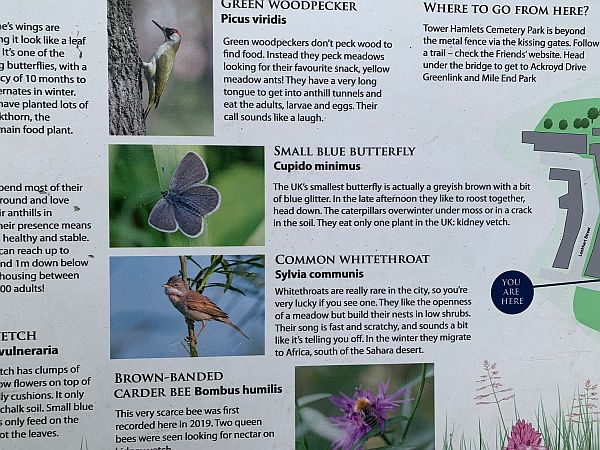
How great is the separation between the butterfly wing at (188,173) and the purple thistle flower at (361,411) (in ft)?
1.59

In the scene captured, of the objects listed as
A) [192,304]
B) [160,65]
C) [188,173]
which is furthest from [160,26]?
[192,304]

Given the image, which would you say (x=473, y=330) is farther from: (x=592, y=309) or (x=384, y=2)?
(x=384, y=2)

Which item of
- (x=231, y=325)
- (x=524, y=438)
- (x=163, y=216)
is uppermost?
(x=163, y=216)

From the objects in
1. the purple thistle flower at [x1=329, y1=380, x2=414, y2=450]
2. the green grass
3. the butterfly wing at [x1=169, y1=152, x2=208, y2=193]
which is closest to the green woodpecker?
the butterfly wing at [x1=169, y1=152, x2=208, y2=193]

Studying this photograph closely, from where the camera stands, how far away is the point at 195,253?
130 centimetres

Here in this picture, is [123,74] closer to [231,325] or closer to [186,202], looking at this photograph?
[186,202]

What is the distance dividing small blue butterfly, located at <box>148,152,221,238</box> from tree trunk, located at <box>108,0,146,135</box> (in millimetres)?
104

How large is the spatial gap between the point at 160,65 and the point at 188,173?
0.20 m

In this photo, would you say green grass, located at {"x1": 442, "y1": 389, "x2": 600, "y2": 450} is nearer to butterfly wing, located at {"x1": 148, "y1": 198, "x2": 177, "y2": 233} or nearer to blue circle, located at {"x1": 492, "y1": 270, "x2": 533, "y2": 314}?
blue circle, located at {"x1": 492, "y1": 270, "x2": 533, "y2": 314}

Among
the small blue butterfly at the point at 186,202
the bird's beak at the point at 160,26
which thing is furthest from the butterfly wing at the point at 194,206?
the bird's beak at the point at 160,26

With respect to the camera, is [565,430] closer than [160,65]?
No

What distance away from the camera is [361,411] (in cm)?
135

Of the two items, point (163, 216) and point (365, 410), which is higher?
point (163, 216)

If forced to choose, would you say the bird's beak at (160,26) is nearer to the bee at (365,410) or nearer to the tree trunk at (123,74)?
the tree trunk at (123,74)
